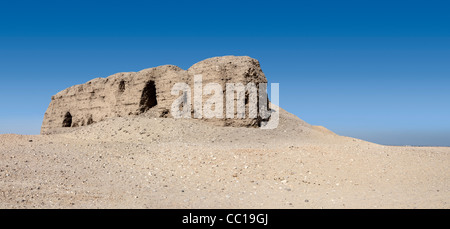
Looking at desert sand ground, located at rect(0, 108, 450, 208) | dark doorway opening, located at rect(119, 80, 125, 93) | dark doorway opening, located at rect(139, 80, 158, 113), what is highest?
dark doorway opening, located at rect(119, 80, 125, 93)

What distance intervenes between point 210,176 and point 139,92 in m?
17.0

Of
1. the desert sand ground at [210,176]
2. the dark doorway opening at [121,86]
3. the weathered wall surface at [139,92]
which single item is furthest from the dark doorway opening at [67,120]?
the desert sand ground at [210,176]

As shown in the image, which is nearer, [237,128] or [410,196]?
[410,196]

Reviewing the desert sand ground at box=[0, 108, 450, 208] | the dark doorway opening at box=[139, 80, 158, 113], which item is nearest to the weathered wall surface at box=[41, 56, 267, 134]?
the dark doorway opening at box=[139, 80, 158, 113]

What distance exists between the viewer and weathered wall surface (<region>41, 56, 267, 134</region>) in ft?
63.7

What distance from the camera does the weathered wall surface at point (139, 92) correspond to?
19422 mm

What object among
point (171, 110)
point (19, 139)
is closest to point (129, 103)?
point (171, 110)

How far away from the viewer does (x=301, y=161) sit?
9.45 m

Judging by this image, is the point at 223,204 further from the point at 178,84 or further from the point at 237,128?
the point at 178,84

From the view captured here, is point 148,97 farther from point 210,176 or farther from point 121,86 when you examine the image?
point 210,176

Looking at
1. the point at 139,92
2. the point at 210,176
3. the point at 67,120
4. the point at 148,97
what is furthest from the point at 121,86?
the point at 210,176

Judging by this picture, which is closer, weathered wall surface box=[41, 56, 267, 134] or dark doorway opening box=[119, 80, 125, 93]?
weathered wall surface box=[41, 56, 267, 134]

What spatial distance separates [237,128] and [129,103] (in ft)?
34.0

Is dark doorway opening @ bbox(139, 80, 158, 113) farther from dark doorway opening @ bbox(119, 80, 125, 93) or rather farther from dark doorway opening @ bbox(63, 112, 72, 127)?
dark doorway opening @ bbox(63, 112, 72, 127)
